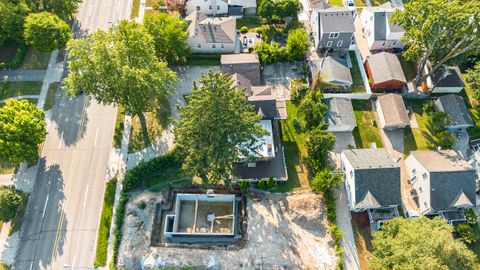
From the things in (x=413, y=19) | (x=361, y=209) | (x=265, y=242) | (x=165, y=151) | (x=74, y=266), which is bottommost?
(x=74, y=266)

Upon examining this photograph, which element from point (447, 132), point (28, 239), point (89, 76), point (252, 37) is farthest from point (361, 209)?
point (28, 239)

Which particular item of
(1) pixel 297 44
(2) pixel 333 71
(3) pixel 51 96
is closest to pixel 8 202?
(3) pixel 51 96

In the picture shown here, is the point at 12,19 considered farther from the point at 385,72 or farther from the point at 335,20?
the point at 385,72

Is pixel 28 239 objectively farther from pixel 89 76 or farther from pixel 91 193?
pixel 89 76

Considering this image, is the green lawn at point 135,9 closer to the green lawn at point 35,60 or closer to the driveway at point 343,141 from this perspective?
the green lawn at point 35,60

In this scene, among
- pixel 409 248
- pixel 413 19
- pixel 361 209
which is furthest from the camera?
pixel 413 19

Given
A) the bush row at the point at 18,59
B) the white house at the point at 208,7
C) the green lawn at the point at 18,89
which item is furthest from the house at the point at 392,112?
the bush row at the point at 18,59
